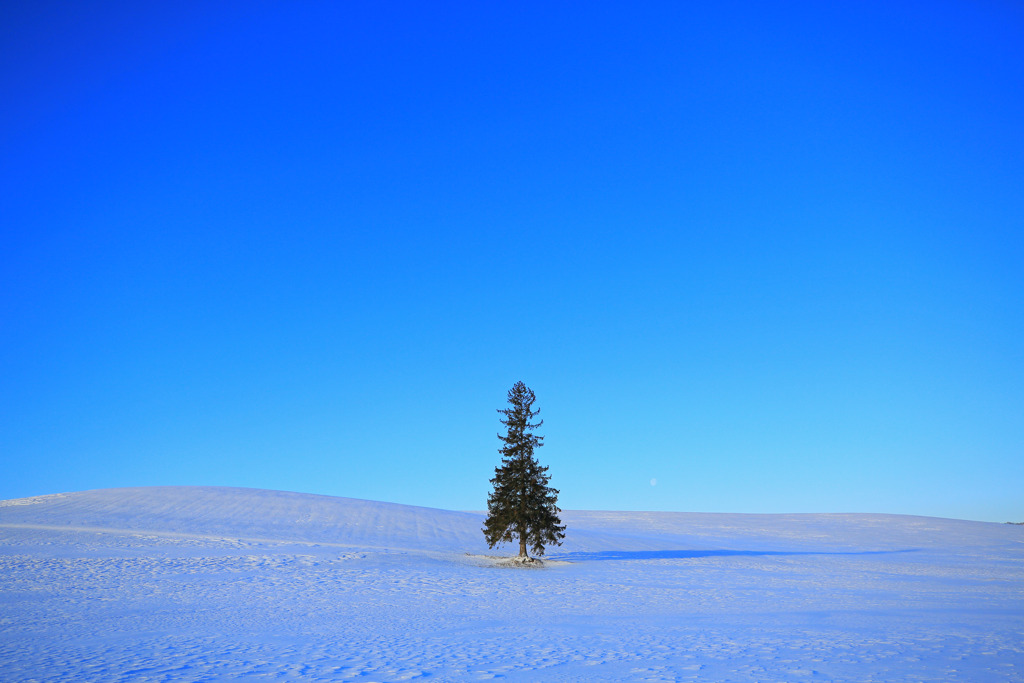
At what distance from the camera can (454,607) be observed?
20.1 meters

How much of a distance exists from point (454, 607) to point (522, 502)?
16.1 m

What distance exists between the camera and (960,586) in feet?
92.7

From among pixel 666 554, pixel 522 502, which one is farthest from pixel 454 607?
pixel 666 554

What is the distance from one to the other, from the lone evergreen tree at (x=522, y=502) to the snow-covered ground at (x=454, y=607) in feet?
7.83

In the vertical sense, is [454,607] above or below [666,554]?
below

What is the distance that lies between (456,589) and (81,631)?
1262 cm

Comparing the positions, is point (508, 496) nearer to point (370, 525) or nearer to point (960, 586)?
point (370, 525)

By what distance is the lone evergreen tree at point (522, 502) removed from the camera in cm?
3581

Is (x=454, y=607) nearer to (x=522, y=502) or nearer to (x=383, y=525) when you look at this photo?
(x=522, y=502)

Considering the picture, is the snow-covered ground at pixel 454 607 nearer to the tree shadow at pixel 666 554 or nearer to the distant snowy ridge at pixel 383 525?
the tree shadow at pixel 666 554

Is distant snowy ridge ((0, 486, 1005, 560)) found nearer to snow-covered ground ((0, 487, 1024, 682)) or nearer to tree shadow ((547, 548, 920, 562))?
snow-covered ground ((0, 487, 1024, 682))

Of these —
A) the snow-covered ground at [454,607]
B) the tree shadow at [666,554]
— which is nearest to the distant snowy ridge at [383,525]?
the snow-covered ground at [454,607]

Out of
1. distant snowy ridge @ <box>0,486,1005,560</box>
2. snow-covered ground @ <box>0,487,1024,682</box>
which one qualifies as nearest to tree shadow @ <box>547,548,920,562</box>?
snow-covered ground @ <box>0,487,1024,682</box>

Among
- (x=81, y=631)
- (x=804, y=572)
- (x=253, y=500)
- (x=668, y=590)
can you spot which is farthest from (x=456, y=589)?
(x=253, y=500)
